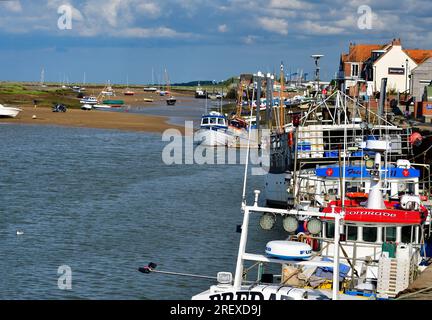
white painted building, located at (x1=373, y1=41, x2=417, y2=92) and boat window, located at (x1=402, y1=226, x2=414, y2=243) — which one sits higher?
white painted building, located at (x1=373, y1=41, x2=417, y2=92)

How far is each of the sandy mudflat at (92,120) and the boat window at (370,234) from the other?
234 feet

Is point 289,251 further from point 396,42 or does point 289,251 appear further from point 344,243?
point 396,42

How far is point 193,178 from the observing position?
2101 inches

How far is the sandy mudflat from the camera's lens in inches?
3748

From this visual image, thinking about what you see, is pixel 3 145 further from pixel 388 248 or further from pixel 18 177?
pixel 388 248

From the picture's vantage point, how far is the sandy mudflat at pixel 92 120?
9519cm

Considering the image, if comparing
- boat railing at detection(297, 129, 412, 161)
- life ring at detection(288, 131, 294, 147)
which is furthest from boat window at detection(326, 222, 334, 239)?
life ring at detection(288, 131, 294, 147)

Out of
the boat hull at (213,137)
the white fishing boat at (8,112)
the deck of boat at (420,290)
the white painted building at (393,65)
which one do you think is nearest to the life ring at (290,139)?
the deck of boat at (420,290)

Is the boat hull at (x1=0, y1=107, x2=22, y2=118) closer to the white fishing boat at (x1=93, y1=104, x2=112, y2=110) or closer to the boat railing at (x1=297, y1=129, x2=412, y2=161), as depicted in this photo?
the white fishing boat at (x1=93, y1=104, x2=112, y2=110)

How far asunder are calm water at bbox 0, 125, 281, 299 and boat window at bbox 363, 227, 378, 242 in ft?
16.3

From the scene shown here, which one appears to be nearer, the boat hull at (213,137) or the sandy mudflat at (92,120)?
the boat hull at (213,137)

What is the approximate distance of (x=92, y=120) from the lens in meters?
103

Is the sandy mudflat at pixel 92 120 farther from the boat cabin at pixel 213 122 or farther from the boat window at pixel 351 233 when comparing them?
the boat window at pixel 351 233

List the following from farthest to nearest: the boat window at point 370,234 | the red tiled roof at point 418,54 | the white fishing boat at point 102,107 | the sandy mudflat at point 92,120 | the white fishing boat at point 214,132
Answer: the white fishing boat at point 102,107 → the red tiled roof at point 418,54 → the sandy mudflat at point 92,120 → the white fishing boat at point 214,132 → the boat window at point 370,234
